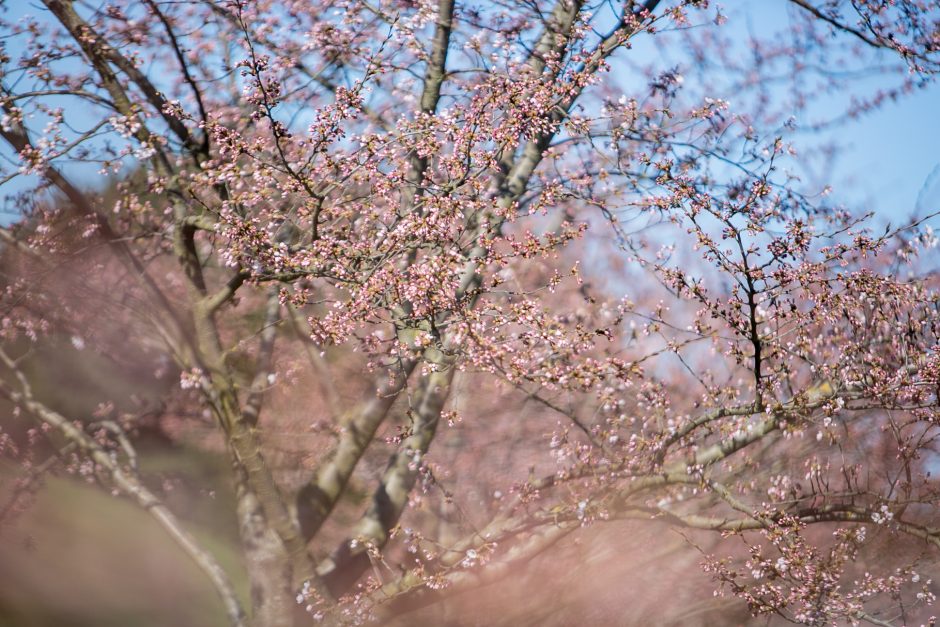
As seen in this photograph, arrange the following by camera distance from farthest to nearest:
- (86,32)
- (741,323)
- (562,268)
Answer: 1. (562,268)
2. (86,32)
3. (741,323)

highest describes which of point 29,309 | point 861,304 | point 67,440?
point 29,309

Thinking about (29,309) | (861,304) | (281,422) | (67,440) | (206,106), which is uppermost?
(206,106)

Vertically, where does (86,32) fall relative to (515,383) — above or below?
above

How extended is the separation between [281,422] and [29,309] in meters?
2.98

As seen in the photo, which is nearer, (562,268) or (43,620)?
(43,620)

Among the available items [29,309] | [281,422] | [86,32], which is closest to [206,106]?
[86,32]

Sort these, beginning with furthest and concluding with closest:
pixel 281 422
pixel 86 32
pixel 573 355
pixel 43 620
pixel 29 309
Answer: pixel 281 422 < pixel 29 309 < pixel 43 620 < pixel 86 32 < pixel 573 355

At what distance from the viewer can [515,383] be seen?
5.41m

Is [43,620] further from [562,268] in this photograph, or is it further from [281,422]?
[562,268]

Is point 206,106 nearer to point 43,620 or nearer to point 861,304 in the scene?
point 43,620

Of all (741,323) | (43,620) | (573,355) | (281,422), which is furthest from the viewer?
(281,422)

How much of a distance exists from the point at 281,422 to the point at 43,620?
3067 mm

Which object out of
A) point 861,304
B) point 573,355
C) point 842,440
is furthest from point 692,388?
point 573,355

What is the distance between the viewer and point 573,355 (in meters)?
5.22
